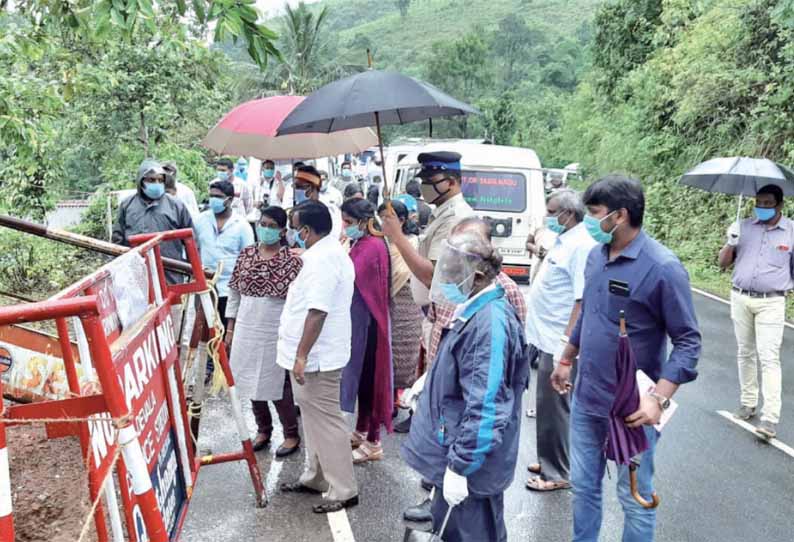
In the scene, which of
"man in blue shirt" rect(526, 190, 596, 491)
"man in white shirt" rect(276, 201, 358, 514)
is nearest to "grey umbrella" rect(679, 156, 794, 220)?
"man in blue shirt" rect(526, 190, 596, 491)

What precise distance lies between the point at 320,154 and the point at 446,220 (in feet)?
8.92

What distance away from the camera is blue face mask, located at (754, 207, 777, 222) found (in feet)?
17.5

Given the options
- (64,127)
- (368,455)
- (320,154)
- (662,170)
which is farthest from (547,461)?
(662,170)

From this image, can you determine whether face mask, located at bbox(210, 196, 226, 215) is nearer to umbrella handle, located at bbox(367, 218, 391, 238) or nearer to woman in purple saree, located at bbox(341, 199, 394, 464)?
woman in purple saree, located at bbox(341, 199, 394, 464)

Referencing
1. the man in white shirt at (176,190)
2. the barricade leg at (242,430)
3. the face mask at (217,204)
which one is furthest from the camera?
the man in white shirt at (176,190)

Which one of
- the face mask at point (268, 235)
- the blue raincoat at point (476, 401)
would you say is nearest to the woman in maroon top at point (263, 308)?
the face mask at point (268, 235)

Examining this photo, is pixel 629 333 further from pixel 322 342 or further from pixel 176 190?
pixel 176 190

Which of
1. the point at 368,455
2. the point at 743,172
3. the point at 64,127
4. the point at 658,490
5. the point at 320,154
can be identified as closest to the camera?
the point at 658,490

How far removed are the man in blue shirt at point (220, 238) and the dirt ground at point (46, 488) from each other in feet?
6.66

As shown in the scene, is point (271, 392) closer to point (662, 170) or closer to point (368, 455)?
point (368, 455)

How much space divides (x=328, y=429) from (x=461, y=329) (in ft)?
5.48

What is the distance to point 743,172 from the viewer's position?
5422mm

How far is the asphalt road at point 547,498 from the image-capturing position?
398 cm

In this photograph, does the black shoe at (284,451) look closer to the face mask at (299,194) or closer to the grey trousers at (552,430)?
the grey trousers at (552,430)
